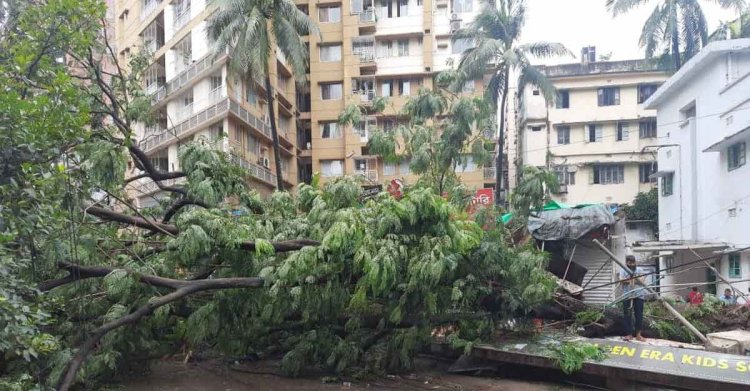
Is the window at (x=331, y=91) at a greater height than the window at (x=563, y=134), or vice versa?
the window at (x=331, y=91)

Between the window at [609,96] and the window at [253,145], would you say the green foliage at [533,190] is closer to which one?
the window at [253,145]

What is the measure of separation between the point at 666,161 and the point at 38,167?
19592 millimetres

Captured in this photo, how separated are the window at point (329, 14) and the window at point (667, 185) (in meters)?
17.1

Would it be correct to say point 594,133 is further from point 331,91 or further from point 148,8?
point 148,8

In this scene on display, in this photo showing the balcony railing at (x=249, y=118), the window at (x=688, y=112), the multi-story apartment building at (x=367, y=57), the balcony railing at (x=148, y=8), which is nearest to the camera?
the window at (x=688, y=112)

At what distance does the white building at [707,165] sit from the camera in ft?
44.0

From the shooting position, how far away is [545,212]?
13.6 m

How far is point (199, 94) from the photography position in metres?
22.0

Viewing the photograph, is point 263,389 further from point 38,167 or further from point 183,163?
point 38,167

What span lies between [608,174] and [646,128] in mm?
2932

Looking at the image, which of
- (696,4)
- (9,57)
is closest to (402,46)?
(696,4)

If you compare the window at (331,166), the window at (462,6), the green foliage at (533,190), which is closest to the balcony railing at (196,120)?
the window at (331,166)

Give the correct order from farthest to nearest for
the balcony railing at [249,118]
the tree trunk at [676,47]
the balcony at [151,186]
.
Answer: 1. the balcony railing at [249,118]
2. the tree trunk at [676,47]
3. the balcony at [151,186]

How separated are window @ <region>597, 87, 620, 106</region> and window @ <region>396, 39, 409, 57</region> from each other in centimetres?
991
